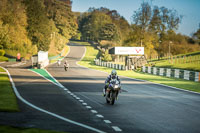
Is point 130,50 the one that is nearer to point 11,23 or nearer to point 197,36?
point 11,23

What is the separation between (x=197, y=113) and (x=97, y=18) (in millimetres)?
145023

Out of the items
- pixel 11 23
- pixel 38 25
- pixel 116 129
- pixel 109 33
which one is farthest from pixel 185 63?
pixel 109 33

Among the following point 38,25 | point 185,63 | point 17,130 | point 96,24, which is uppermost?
point 96,24

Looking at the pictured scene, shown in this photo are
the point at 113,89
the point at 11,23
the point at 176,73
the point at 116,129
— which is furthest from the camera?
the point at 11,23

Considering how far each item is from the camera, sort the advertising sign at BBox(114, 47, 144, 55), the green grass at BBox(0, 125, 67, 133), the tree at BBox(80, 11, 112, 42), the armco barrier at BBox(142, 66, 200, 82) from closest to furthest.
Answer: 1. the green grass at BBox(0, 125, 67, 133)
2. the armco barrier at BBox(142, 66, 200, 82)
3. the advertising sign at BBox(114, 47, 144, 55)
4. the tree at BBox(80, 11, 112, 42)

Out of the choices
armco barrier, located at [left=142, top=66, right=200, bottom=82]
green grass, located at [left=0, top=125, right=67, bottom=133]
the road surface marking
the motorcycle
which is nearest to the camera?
green grass, located at [left=0, top=125, right=67, bottom=133]

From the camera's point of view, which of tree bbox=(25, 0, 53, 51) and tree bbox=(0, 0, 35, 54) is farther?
tree bbox=(25, 0, 53, 51)

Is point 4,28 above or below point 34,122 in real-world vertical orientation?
above

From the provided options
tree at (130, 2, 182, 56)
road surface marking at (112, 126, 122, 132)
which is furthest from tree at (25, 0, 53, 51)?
road surface marking at (112, 126, 122, 132)

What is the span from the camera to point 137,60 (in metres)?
53.4

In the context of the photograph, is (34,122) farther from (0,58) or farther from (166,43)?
(166,43)

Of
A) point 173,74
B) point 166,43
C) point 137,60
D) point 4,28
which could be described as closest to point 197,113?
point 173,74

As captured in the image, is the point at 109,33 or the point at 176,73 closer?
the point at 176,73

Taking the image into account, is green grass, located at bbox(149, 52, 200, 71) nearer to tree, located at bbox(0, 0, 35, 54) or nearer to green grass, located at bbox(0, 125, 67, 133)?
tree, located at bbox(0, 0, 35, 54)
